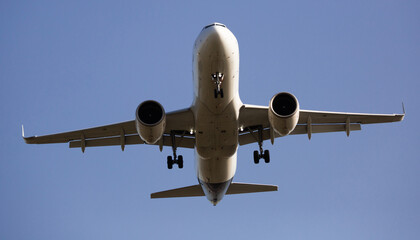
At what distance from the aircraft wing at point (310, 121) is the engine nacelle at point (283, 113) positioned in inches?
70.7

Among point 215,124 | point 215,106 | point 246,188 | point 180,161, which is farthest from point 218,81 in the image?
point 246,188

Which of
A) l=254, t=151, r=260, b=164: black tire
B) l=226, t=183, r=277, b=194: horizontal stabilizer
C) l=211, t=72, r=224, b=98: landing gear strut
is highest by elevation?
l=211, t=72, r=224, b=98: landing gear strut

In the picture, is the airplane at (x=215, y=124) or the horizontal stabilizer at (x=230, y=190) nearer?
the airplane at (x=215, y=124)

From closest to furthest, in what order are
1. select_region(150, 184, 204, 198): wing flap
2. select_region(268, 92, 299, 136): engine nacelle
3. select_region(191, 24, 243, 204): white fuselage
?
select_region(191, 24, 243, 204): white fuselage → select_region(268, 92, 299, 136): engine nacelle → select_region(150, 184, 204, 198): wing flap

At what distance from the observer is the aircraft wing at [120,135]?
23.1 meters

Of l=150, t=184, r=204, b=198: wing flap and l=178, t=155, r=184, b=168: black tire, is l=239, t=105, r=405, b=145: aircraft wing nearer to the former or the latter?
l=178, t=155, r=184, b=168: black tire

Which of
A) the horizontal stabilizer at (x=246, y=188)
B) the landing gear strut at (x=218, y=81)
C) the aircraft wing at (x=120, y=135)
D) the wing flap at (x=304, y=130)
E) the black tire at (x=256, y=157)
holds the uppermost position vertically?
the landing gear strut at (x=218, y=81)

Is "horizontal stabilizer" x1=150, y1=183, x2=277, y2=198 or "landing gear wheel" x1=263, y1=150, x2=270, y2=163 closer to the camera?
"landing gear wheel" x1=263, y1=150, x2=270, y2=163

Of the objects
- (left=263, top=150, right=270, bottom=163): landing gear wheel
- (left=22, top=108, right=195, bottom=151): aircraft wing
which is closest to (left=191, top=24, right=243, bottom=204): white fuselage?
(left=22, top=108, right=195, bottom=151): aircraft wing

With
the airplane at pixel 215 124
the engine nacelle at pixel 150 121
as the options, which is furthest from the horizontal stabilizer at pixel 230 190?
the engine nacelle at pixel 150 121

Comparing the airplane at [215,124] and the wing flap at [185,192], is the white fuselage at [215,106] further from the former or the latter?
the wing flap at [185,192]

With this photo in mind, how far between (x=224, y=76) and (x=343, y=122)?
7989 mm

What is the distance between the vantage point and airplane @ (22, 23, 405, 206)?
19.9 meters

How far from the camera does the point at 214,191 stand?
2553 cm
